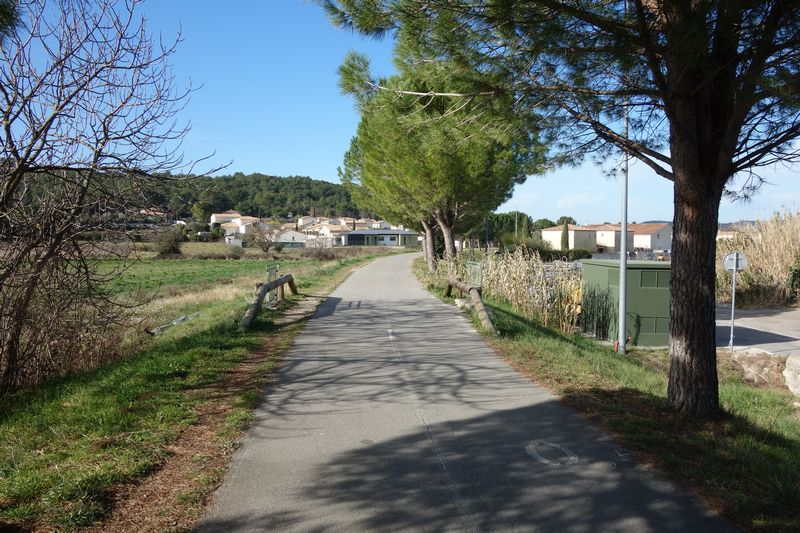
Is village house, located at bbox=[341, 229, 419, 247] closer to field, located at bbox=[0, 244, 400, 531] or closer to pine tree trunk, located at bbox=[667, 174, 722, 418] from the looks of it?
field, located at bbox=[0, 244, 400, 531]

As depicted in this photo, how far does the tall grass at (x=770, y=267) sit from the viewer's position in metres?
21.4

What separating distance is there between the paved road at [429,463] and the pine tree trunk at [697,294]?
118 cm

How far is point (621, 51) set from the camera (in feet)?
18.0

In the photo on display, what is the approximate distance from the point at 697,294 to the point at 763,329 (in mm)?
12840

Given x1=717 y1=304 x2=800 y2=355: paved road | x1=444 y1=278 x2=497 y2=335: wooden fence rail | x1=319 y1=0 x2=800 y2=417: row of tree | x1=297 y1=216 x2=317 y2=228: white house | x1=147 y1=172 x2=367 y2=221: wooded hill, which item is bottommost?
x1=717 y1=304 x2=800 y2=355: paved road

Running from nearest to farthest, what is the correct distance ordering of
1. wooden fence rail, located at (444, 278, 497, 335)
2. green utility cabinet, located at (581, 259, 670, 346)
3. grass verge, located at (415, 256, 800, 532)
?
grass verge, located at (415, 256, 800, 532) < wooden fence rail, located at (444, 278, 497, 335) < green utility cabinet, located at (581, 259, 670, 346)

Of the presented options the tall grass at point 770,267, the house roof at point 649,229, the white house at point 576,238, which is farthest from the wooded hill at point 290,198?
the tall grass at point 770,267

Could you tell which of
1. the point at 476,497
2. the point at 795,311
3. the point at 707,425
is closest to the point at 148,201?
the point at 476,497

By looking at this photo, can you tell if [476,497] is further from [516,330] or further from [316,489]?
[516,330]

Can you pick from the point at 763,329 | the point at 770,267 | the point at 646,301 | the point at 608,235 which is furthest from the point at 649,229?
the point at 646,301

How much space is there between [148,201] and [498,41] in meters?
4.72

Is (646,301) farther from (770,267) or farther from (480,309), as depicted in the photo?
(770,267)

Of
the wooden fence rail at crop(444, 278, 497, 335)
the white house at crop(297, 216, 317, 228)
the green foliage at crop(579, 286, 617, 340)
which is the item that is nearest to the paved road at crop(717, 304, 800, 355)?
the green foliage at crop(579, 286, 617, 340)

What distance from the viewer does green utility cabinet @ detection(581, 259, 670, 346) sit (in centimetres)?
1307
